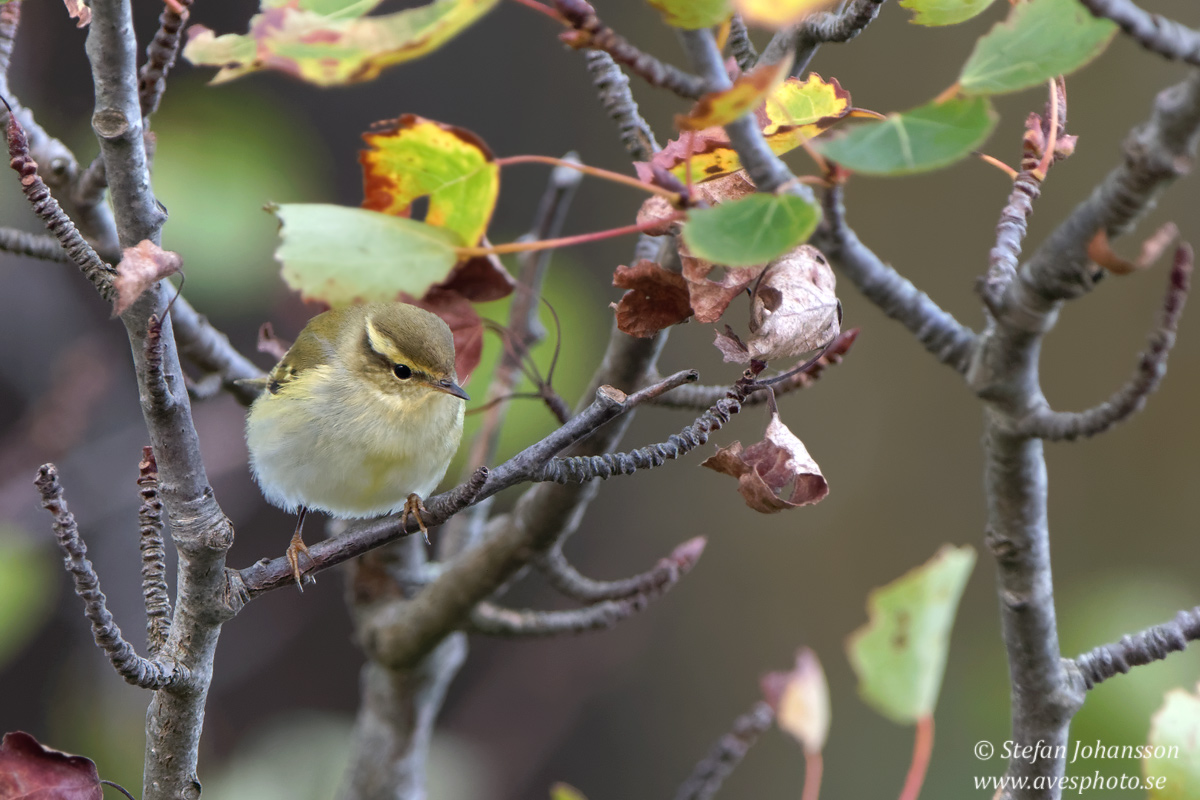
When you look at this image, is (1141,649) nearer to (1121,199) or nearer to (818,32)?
(1121,199)

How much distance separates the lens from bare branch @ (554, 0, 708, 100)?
83 centimetres

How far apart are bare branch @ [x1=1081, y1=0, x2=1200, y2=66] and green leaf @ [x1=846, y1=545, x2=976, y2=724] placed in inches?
19.9

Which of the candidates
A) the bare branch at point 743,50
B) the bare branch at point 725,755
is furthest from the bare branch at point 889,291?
the bare branch at point 725,755

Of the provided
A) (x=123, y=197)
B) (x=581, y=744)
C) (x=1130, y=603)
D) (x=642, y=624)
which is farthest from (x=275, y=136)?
(x=581, y=744)

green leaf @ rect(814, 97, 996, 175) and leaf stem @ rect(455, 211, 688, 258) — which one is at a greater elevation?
green leaf @ rect(814, 97, 996, 175)

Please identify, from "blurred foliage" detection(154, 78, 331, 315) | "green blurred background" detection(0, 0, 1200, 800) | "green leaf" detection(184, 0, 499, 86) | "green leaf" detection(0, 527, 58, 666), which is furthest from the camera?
"green blurred background" detection(0, 0, 1200, 800)

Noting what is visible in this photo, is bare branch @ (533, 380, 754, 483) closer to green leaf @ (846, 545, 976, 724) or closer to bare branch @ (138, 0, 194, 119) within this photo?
green leaf @ (846, 545, 976, 724)

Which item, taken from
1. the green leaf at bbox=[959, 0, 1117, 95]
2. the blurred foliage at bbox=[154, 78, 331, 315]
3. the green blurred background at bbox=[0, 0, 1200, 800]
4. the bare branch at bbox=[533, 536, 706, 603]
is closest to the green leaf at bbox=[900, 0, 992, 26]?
the green leaf at bbox=[959, 0, 1117, 95]

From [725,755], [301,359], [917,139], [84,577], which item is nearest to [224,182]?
[301,359]

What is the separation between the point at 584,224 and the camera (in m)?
4.61

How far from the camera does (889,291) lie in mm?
961

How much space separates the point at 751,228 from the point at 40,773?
3.11 ft

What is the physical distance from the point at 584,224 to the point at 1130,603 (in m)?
3.02

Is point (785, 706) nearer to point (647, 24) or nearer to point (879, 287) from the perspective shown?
point (879, 287)
